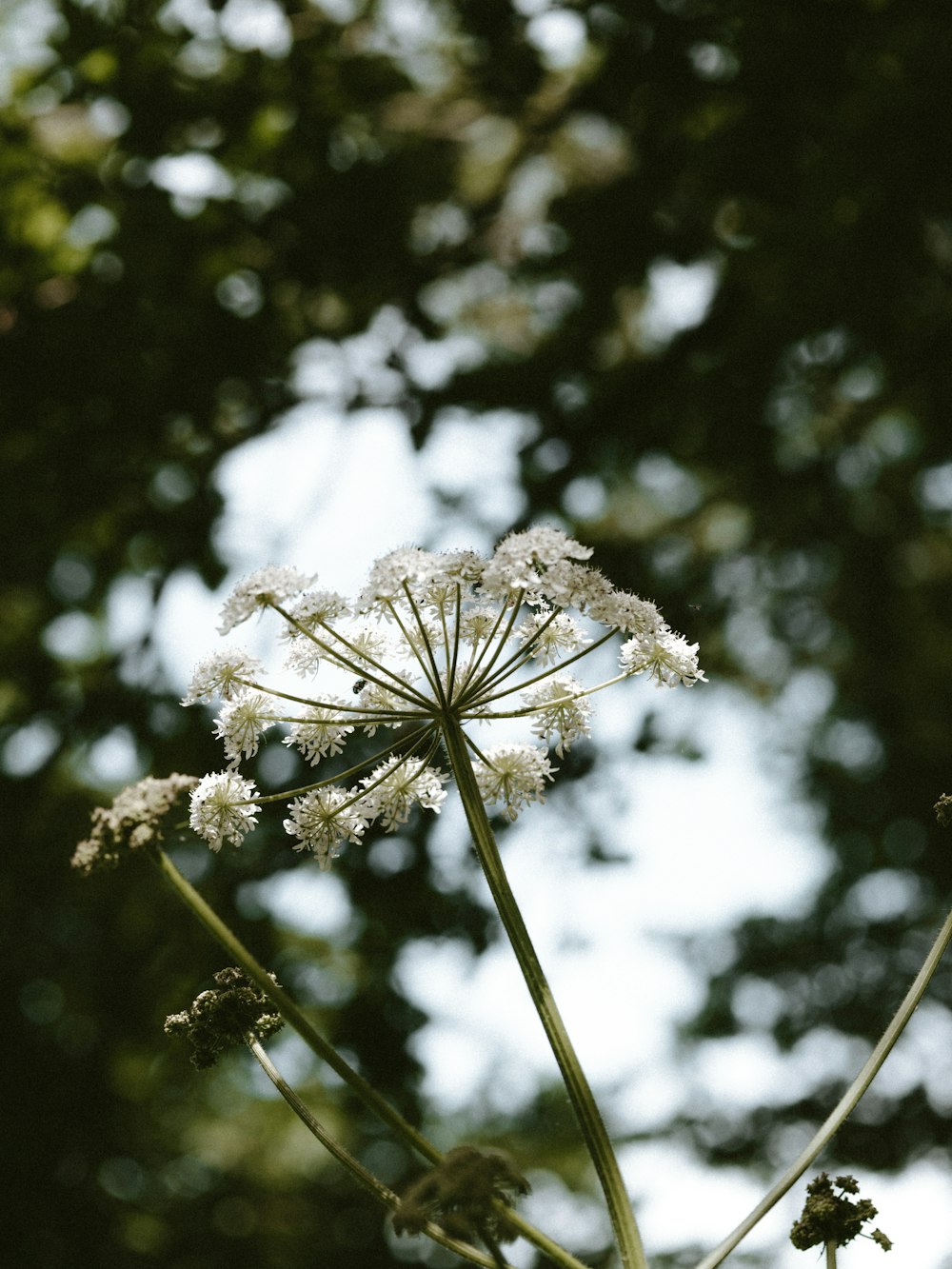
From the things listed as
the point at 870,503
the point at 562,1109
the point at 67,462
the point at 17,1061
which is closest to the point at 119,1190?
the point at 17,1061

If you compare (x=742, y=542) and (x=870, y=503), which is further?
(x=870, y=503)

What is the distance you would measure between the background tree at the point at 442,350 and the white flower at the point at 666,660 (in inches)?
224

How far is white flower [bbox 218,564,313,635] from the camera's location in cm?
269

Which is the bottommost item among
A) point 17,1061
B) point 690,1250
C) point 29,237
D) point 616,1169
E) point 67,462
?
point 616,1169

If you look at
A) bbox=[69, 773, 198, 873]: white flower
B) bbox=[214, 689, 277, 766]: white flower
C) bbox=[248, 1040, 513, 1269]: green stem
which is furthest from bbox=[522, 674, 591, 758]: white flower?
bbox=[248, 1040, 513, 1269]: green stem

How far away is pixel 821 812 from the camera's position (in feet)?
42.1

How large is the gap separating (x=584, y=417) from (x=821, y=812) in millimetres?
5600

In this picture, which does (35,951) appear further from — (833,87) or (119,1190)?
(833,87)

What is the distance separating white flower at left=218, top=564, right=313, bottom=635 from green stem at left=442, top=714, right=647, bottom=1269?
0.54m

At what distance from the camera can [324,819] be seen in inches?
108

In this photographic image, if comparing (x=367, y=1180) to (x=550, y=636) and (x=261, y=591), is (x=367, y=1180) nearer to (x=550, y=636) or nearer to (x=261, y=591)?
(x=261, y=591)

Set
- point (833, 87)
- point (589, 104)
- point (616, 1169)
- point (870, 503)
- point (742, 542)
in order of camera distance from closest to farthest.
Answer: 1. point (616, 1169)
2. point (833, 87)
3. point (589, 104)
4. point (742, 542)
5. point (870, 503)

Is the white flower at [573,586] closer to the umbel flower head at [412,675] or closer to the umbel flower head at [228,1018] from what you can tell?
the umbel flower head at [412,675]

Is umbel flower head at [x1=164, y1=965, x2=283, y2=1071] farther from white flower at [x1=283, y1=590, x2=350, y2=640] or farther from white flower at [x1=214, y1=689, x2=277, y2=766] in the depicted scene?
white flower at [x1=283, y1=590, x2=350, y2=640]
